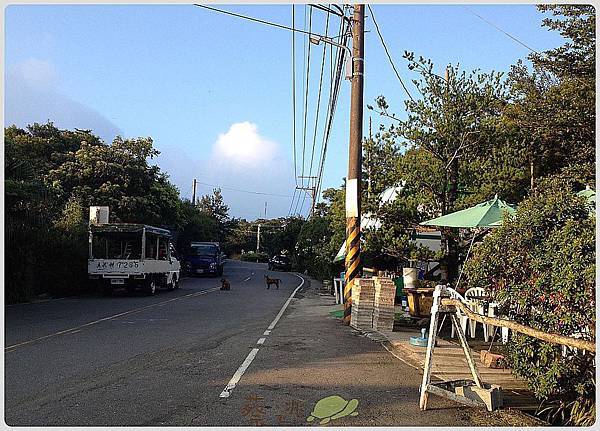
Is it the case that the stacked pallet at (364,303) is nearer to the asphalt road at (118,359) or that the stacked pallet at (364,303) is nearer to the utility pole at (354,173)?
the utility pole at (354,173)

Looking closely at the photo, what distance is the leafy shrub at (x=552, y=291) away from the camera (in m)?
5.89

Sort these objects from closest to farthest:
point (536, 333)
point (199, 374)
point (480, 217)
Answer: point (536, 333) < point (199, 374) < point (480, 217)

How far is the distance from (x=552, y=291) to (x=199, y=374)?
4.45 metres

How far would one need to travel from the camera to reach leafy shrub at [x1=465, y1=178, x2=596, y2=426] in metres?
5.89

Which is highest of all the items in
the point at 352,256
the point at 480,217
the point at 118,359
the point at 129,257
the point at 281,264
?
the point at 480,217

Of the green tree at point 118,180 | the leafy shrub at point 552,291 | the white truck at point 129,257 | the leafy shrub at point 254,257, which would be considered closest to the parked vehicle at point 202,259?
the green tree at point 118,180

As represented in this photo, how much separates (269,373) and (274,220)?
99035 mm

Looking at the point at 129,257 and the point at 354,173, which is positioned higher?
the point at 354,173

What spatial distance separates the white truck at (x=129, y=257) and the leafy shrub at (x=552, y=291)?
56.3ft

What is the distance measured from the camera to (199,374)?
27.1 ft

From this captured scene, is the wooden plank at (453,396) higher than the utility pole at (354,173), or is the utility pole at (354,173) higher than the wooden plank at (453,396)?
the utility pole at (354,173)

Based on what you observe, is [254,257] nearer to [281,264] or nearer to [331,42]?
[281,264]

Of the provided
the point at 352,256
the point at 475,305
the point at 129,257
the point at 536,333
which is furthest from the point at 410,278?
the point at 129,257

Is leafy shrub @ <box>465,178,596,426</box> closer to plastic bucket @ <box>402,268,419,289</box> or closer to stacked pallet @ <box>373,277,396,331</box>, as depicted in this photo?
stacked pallet @ <box>373,277,396,331</box>
